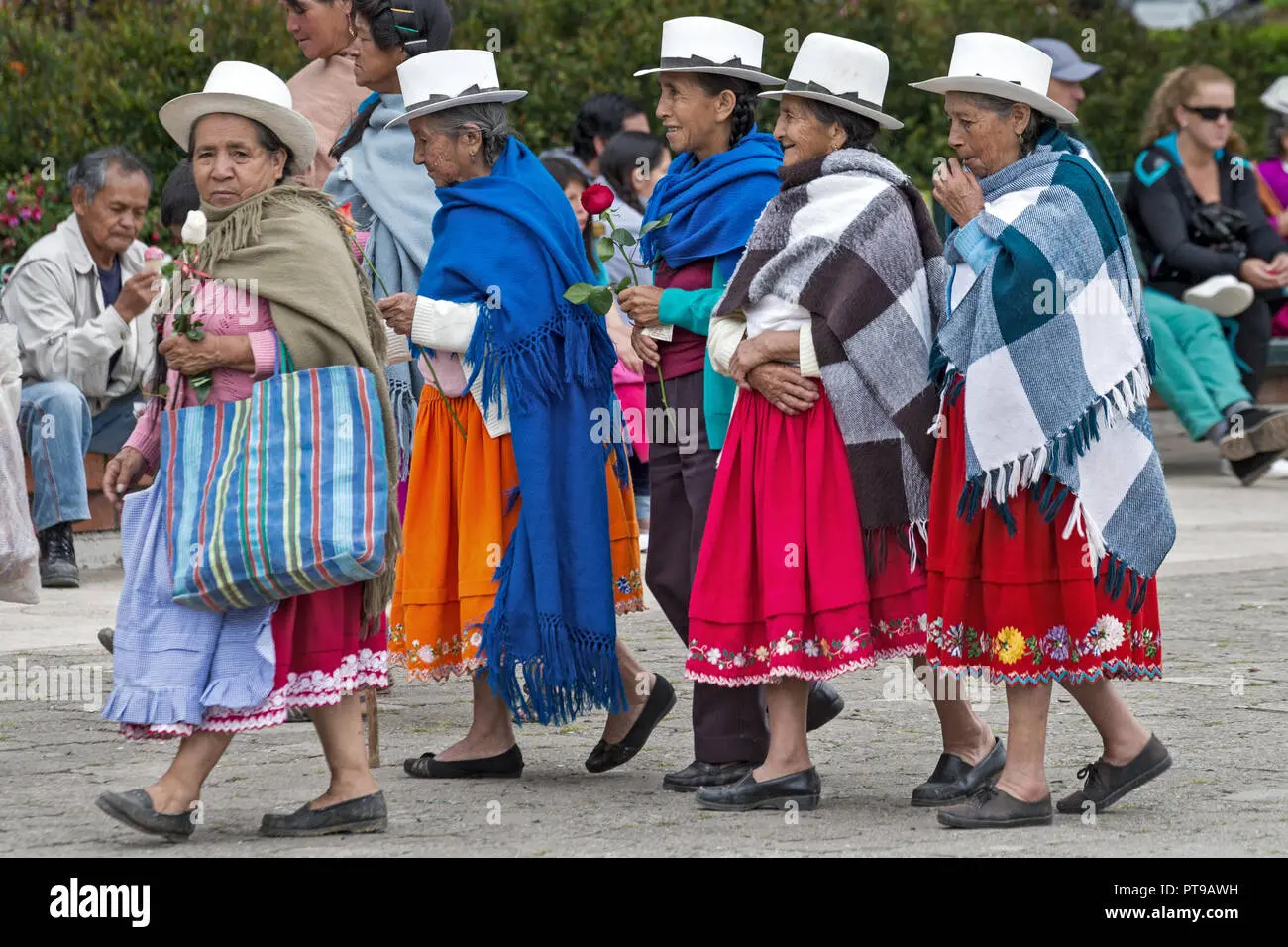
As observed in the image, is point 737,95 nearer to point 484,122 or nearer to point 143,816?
point 484,122

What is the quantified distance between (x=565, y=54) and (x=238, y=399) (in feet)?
27.3

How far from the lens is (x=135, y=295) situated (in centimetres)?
898

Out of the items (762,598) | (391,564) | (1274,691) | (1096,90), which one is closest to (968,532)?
(762,598)

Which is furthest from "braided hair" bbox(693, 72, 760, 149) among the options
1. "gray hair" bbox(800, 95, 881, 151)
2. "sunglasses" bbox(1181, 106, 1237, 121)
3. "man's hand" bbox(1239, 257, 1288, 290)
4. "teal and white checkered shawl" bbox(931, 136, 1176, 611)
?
"man's hand" bbox(1239, 257, 1288, 290)

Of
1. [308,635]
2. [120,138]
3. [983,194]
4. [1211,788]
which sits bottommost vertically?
[1211,788]

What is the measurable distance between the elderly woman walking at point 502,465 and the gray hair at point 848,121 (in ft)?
2.61

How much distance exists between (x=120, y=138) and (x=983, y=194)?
6961 millimetres

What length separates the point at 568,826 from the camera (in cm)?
514

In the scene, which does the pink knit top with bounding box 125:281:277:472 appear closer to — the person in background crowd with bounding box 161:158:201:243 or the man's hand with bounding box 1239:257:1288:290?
the person in background crowd with bounding box 161:158:201:243

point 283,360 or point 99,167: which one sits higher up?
point 99,167

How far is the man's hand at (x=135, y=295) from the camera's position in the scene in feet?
28.2

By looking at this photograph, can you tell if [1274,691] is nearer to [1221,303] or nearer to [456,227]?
[456,227]

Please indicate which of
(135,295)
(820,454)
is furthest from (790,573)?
(135,295)

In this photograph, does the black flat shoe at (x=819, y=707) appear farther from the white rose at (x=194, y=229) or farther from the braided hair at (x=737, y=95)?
the white rose at (x=194, y=229)
